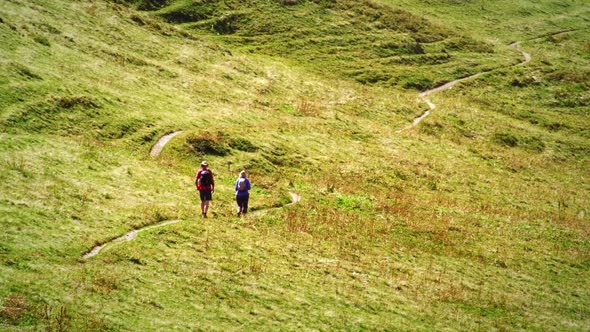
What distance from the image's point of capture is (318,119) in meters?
53.2

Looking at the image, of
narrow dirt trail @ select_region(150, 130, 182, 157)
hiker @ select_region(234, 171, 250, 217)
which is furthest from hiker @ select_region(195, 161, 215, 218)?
narrow dirt trail @ select_region(150, 130, 182, 157)

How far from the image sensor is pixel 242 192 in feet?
81.3

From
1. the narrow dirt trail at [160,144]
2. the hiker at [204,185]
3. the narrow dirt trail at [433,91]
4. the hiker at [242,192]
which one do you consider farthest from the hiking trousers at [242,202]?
the narrow dirt trail at [433,91]

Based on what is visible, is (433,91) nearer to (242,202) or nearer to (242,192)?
(242,202)

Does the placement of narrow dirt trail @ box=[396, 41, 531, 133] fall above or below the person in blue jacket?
above

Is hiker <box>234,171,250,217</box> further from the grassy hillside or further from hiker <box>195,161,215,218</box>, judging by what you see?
hiker <box>195,161,215,218</box>

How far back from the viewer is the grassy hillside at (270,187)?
17.0 metres

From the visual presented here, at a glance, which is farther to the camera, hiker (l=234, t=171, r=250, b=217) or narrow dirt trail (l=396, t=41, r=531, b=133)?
narrow dirt trail (l=396, t=41, r=531, b=133)

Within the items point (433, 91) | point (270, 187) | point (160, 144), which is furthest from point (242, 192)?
point (433, 91)

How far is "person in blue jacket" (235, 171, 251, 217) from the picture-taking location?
79.9 ft

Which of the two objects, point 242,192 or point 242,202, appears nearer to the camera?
point 242,192

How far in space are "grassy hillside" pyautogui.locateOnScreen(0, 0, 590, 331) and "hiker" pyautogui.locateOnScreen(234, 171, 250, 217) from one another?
3.20 ft

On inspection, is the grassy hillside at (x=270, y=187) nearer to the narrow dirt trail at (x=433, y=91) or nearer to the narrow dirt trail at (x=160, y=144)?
the narrow dirt trail at (x=160, y=144)

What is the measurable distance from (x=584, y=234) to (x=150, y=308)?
28785 mm
